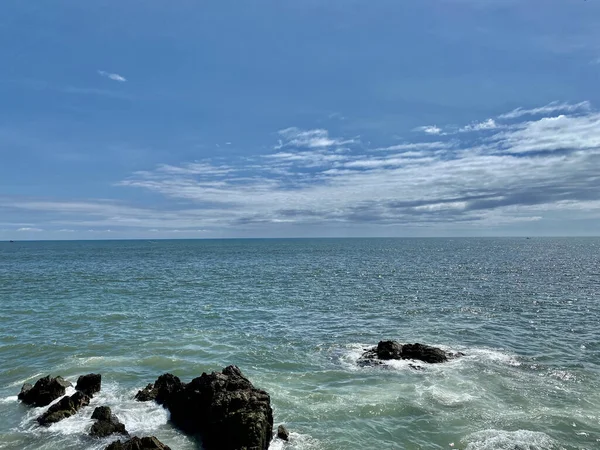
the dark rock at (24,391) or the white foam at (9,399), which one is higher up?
the dark rock at (24,391)

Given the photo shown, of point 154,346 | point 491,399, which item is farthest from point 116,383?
point 491,399

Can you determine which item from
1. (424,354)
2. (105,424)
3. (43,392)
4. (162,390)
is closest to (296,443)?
(162,390)

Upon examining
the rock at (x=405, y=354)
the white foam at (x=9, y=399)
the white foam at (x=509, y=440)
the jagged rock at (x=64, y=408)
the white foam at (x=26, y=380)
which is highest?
the jagged rock at (x=64, y=408)

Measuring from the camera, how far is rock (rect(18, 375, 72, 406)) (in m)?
23.5

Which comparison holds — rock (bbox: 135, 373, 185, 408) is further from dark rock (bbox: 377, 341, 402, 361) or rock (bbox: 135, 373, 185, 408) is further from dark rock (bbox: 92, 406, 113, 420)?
dark rock (bbox: 377, 341, 402, 361)

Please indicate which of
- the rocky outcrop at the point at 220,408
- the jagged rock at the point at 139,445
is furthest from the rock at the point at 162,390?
the jagged rock at the point at 139,445

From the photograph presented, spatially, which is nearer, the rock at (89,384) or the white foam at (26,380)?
the rock at (89,384)

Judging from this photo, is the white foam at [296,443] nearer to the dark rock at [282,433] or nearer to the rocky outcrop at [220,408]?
the dark rock at [282,433]

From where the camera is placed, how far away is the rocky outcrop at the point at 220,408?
18016 mm

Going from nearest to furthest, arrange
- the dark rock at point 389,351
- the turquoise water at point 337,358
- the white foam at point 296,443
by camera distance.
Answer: the white foam at point 296,443 < the turquoise water at point 337,358 < the dark rock at point 389,351

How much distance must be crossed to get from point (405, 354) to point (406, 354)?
0.25 ft

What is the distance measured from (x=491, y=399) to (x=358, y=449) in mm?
9649

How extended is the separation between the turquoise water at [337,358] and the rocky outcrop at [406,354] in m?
1.17

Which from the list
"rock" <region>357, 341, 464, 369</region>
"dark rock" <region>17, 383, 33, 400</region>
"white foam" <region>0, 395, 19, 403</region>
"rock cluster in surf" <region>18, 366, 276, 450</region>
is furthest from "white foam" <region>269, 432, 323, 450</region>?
"white foam" <region>0, 395, 19, 403</region>
